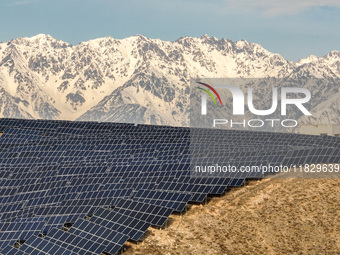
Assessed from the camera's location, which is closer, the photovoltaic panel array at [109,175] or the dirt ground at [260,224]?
the dirt ground at [260,224]

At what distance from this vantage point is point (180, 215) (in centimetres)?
7656

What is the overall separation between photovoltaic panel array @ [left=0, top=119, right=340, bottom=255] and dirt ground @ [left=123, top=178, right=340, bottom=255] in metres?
2.09

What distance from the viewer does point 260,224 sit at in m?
73.2

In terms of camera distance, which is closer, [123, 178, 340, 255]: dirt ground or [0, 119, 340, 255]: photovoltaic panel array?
[123, 178, 340, 255]: dirt ground

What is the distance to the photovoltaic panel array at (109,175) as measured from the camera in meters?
73.7

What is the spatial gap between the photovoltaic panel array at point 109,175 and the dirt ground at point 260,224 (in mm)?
2092

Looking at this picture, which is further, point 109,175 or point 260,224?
point 109,175

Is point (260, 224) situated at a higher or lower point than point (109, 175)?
lower

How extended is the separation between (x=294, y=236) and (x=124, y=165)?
36.7 metres

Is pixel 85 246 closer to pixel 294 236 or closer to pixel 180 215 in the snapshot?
pixel 180 215

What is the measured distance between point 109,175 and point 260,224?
30300 millimetres

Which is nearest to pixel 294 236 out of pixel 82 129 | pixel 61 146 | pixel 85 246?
pixel 85 246

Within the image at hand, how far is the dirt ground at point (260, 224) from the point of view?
68438 mm

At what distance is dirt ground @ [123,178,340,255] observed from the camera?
68.4 metres
